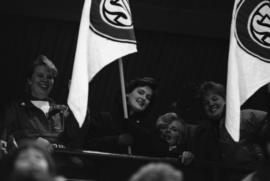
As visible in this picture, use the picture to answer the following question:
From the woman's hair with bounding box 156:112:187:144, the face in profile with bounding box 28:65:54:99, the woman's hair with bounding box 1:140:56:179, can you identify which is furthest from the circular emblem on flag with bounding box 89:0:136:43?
the woman's hair with bounding box 1:140:56:179

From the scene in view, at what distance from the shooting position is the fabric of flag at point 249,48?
797cm

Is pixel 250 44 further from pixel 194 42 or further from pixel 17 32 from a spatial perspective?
pixel 17 32

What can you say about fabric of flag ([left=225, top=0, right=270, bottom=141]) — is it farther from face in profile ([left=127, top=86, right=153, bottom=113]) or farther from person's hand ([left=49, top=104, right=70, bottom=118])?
person's hand ([left=49, top=104, right=70, bottom=118])

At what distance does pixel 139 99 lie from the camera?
8219 mm

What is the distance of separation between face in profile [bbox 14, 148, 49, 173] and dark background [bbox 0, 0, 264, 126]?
4.17 m

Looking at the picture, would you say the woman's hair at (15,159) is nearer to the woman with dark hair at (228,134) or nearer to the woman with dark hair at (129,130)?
the woman with dark hair at (129,130)

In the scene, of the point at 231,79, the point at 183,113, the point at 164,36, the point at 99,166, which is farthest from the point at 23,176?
the point at 164,36

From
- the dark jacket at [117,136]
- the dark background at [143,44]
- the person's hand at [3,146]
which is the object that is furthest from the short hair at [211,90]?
the person's hand at [3,146]

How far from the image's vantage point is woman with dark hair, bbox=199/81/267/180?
310 inches

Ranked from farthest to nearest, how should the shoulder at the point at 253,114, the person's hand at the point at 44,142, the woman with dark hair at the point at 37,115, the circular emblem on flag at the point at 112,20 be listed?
the shoulder at the point at 253,114
the circular emblem on flag at the point at 112,20
the woman with dark hair at the point at 37,115
the person's hand at the point at 44,142

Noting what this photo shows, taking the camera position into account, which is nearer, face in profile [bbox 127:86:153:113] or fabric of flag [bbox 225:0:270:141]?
fabric of flag [bbox 225:0:270:141]

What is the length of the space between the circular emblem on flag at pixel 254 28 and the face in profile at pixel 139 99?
3.01 feet

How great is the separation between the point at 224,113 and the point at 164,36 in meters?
2.18

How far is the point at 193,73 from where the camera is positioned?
1063cm
